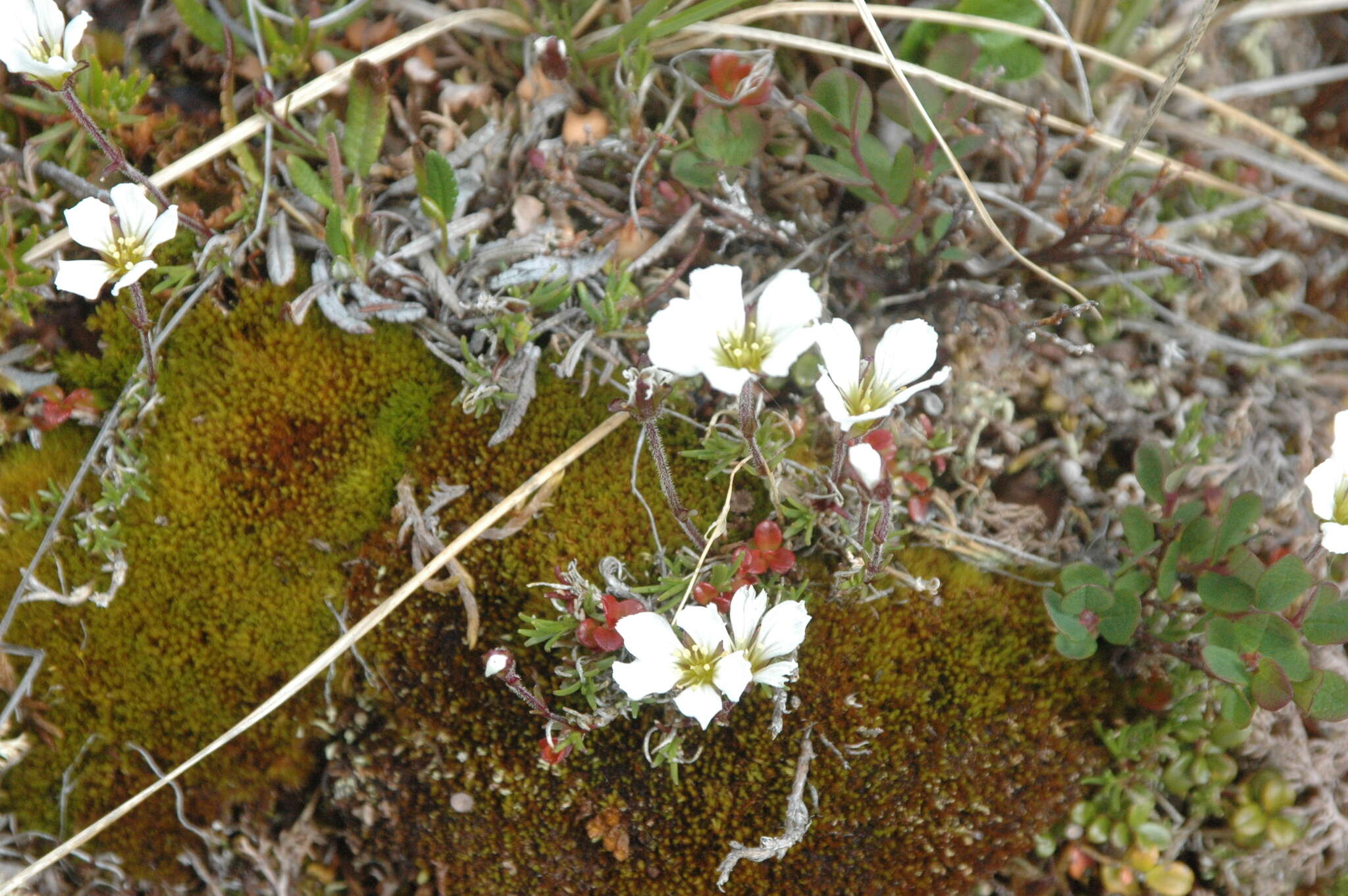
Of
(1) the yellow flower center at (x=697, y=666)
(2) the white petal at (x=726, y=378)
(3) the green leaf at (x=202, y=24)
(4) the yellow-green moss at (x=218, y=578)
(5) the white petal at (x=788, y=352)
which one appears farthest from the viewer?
(3) the green leaf at (x=202, y=24)

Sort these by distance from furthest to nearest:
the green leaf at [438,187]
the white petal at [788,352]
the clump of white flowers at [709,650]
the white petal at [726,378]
A: the green leaf at [438,187]
the clump of white flowers at [709,650]
the white petal at [788,352]
the white petal at [726,378]

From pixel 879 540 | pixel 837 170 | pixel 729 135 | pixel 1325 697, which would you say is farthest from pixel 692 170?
pixel 1325 697

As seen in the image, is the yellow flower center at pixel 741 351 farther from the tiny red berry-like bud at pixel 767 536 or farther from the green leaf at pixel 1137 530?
the green leaf at pixel 1137 530

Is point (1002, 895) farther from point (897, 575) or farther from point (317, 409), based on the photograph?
point (317, 409)

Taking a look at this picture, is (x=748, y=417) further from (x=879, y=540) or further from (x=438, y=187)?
(x=438, y=187)

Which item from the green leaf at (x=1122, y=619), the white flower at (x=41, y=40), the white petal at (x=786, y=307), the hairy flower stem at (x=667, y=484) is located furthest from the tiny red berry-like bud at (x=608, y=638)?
the white flower at (x=41, y=40)

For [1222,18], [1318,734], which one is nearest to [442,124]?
[1222,18]
